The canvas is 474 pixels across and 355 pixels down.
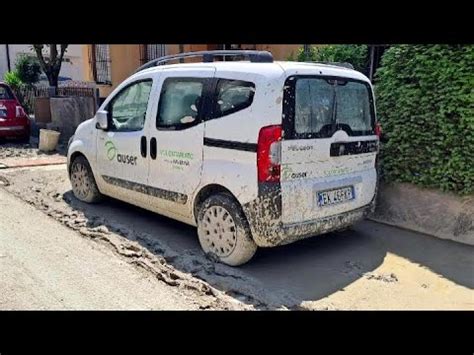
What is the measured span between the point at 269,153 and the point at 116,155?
2.25m

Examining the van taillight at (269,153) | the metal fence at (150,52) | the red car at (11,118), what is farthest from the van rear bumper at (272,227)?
the metal fence at (150,52)

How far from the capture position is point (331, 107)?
3934 millimetres

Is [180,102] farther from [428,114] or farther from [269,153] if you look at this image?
[428,114]

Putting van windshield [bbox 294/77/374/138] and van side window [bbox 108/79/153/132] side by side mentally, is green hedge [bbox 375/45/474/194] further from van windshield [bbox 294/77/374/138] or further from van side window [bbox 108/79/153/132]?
van side window [bbox 108/79/153/132]

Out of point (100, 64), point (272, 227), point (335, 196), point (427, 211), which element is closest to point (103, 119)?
point (272, 227)

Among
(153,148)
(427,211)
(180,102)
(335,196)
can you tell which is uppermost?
(180,102)

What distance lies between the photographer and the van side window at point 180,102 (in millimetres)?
4172

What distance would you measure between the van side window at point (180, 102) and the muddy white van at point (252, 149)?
0.01 metres

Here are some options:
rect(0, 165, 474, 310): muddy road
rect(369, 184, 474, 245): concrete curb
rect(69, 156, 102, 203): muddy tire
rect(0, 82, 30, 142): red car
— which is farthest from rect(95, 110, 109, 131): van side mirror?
rect(0, 82, 30, 142): red car

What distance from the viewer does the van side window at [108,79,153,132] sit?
475 centimetres

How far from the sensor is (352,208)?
4219mm

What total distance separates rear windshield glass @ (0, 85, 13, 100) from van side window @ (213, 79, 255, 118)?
27.4 ft

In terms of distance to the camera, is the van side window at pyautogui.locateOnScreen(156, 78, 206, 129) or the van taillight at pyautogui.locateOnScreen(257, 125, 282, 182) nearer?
the van taillight at pyautogui.locateOnScreen(257, 125, 282, 182)

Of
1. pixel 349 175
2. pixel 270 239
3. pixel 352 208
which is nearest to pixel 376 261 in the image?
pixel 352 208
